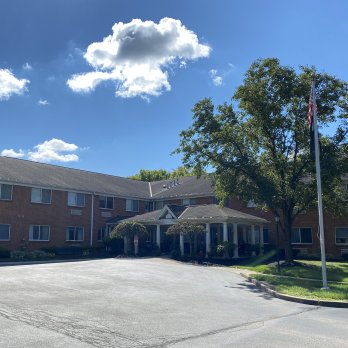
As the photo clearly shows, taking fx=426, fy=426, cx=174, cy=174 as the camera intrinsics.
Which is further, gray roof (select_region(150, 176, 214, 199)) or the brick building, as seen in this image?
gray roof (select_region(150, 176, 214, 199))

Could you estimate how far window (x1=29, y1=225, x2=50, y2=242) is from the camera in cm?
3434

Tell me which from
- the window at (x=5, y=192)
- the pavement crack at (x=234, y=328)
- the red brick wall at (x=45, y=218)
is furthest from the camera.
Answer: the red brick wall at (x=45, y=218)

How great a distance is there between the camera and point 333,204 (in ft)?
87.7

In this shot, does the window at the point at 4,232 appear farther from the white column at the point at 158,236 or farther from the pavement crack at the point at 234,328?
the pavement crack at the point at 234,328

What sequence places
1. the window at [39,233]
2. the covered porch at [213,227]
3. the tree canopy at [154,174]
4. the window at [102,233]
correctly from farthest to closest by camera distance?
the tree canopy at [154,174]
the window at [102,233]
the window at [39,233]
the covered porch at [213,227]

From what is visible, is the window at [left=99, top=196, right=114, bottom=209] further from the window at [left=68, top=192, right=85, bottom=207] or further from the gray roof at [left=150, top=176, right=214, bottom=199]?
the gray roof at [left=150, top=176, right=214, bottom=199]

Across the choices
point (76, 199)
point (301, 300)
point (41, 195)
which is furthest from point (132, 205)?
point (301, 300)

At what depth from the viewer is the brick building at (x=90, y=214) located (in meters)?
33.1

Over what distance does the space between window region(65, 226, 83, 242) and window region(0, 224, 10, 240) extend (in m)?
5.44

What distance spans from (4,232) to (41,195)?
4.34 m

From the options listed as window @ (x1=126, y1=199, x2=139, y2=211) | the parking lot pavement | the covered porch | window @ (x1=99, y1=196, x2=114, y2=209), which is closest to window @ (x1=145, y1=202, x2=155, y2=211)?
window @ (x1=126, y1=199, x2=139, y2=211)

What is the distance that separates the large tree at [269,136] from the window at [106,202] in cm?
1704

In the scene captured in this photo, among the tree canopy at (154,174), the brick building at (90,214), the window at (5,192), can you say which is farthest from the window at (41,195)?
the tree canopy at (154,174)

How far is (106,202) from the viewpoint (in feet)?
134
